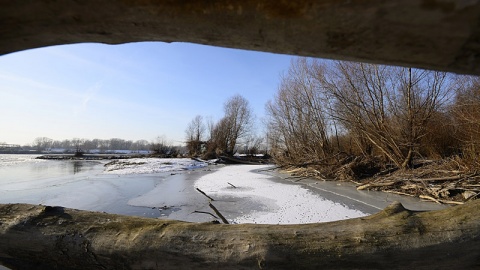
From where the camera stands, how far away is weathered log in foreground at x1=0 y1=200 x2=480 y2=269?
1.97 metres

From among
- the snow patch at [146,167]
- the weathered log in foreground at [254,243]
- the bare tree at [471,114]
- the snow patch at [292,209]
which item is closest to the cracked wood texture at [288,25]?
the weathered log in foreground at [254,243]

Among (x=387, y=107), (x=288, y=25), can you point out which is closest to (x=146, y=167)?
(x=387, y=107)

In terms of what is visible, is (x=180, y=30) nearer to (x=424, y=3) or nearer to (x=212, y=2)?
(x=212, y=2)

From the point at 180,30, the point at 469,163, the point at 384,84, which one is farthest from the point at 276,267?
the point at 384,84

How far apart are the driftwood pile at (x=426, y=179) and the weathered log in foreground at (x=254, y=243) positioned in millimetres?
6353

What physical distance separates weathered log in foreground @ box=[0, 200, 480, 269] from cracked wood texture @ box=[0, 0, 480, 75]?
4.57 ft

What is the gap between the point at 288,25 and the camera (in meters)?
0.88

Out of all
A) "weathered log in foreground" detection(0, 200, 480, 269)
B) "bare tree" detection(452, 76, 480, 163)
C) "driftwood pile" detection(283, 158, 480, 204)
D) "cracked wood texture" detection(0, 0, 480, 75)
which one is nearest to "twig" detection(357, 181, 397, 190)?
"driftwood pile" detection(283, 158, 480, 204)

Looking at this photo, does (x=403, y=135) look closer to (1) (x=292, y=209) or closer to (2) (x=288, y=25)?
(1) (x=292, y=209)

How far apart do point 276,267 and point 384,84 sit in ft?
38.9

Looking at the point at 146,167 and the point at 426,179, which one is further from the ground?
the point at 426,179

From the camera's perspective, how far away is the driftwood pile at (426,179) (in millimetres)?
7691

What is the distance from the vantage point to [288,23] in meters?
0.87

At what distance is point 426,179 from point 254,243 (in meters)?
8.51
